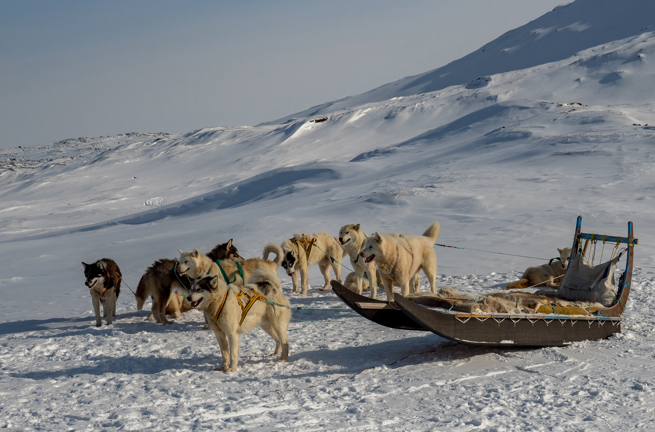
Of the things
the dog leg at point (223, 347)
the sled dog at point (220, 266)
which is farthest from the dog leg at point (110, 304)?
the dog leg at point (223, 347)

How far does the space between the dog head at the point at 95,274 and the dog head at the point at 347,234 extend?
3.29 m

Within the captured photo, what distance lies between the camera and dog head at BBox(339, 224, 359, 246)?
8339mm

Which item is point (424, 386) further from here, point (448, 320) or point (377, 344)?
point (377, 344)

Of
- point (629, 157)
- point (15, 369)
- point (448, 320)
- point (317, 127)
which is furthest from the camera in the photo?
point (317, 127)

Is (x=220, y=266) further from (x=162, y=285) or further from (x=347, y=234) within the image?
(x=347, y=234)

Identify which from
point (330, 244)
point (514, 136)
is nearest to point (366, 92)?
point (514, 136)

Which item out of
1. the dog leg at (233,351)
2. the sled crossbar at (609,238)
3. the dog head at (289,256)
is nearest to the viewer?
the dog leg at (233,351)

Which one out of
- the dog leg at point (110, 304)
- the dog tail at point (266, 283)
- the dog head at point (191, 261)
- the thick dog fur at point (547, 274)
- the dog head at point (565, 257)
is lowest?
the thick dog fur at point (547, 274)

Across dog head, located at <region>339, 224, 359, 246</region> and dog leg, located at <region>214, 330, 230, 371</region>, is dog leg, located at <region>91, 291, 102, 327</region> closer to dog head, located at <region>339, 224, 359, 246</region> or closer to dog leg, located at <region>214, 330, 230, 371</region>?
dog leg, located at <region>214, 330, 230, 371</region>

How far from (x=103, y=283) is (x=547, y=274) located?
6.39 m

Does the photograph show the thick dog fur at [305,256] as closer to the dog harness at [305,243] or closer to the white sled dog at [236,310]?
the dog harness at [305,243]

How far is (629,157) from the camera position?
19906mm

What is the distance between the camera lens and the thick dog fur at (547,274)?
8491mm

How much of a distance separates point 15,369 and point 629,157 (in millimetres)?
20135
